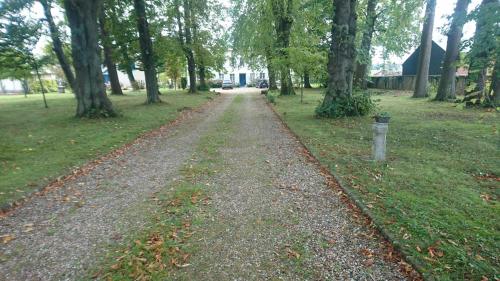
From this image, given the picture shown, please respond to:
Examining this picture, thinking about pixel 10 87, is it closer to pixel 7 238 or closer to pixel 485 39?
pixel 7 238

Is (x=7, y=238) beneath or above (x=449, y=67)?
beneath

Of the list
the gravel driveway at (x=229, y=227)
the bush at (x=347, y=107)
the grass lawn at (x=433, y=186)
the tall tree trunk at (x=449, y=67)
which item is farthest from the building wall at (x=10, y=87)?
the tall tree trunk at (x=449, y=67)

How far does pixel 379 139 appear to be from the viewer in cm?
615

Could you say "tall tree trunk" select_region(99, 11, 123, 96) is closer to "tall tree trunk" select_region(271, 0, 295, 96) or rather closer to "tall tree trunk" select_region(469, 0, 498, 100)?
"tall tree trunk" select_region(271, 0, 295, 96)

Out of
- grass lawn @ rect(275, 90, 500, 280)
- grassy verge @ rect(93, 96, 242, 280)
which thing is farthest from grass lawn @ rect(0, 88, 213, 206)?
grass lawn @ rect(275, 90, 500, 280)

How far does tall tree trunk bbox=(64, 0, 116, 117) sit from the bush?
9079mm

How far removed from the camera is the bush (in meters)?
12.3

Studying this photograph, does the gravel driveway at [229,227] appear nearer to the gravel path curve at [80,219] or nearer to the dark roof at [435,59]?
the gravel path curve at [80,219]

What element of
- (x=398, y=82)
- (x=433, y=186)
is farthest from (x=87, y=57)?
(x=398, y=82)

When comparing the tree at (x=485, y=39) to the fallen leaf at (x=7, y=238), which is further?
the tree at (x=485, y=39)

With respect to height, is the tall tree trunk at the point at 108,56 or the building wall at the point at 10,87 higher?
the tall tree trunk at the point at 108,56

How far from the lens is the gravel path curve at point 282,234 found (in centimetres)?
299

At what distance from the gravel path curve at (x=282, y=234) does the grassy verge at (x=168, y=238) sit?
0.16 metres

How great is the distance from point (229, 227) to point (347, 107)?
986 centimetres
